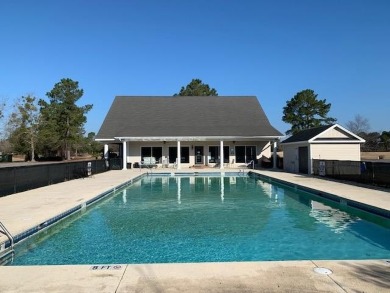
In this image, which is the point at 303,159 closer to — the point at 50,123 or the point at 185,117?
the point at 185,117

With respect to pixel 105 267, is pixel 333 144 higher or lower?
higher

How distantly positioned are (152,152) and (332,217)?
69.7 feet

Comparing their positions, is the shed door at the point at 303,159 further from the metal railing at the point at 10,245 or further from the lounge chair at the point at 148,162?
the metal railing at the point at 10,245

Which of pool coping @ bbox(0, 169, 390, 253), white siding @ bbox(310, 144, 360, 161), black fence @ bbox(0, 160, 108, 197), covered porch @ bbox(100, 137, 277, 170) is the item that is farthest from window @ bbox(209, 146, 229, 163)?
black fence @ bbox(0, 160, 108, 197)

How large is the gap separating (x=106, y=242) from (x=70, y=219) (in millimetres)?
2321

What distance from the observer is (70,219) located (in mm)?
9102

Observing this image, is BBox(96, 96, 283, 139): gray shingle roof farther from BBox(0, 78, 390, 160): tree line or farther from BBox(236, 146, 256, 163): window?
BBox(0, 78, 390, 160): tree line

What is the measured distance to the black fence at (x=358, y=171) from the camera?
13.0m

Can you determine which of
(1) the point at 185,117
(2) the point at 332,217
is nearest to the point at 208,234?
(2) the point at 332,217

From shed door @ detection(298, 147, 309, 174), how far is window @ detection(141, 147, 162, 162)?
39.4ft

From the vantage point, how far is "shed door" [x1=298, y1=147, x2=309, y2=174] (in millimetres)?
21062

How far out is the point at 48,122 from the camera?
43.2m

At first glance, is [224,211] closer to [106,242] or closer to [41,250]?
[106,242]

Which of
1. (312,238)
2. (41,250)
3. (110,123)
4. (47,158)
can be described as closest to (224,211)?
(312,238)
